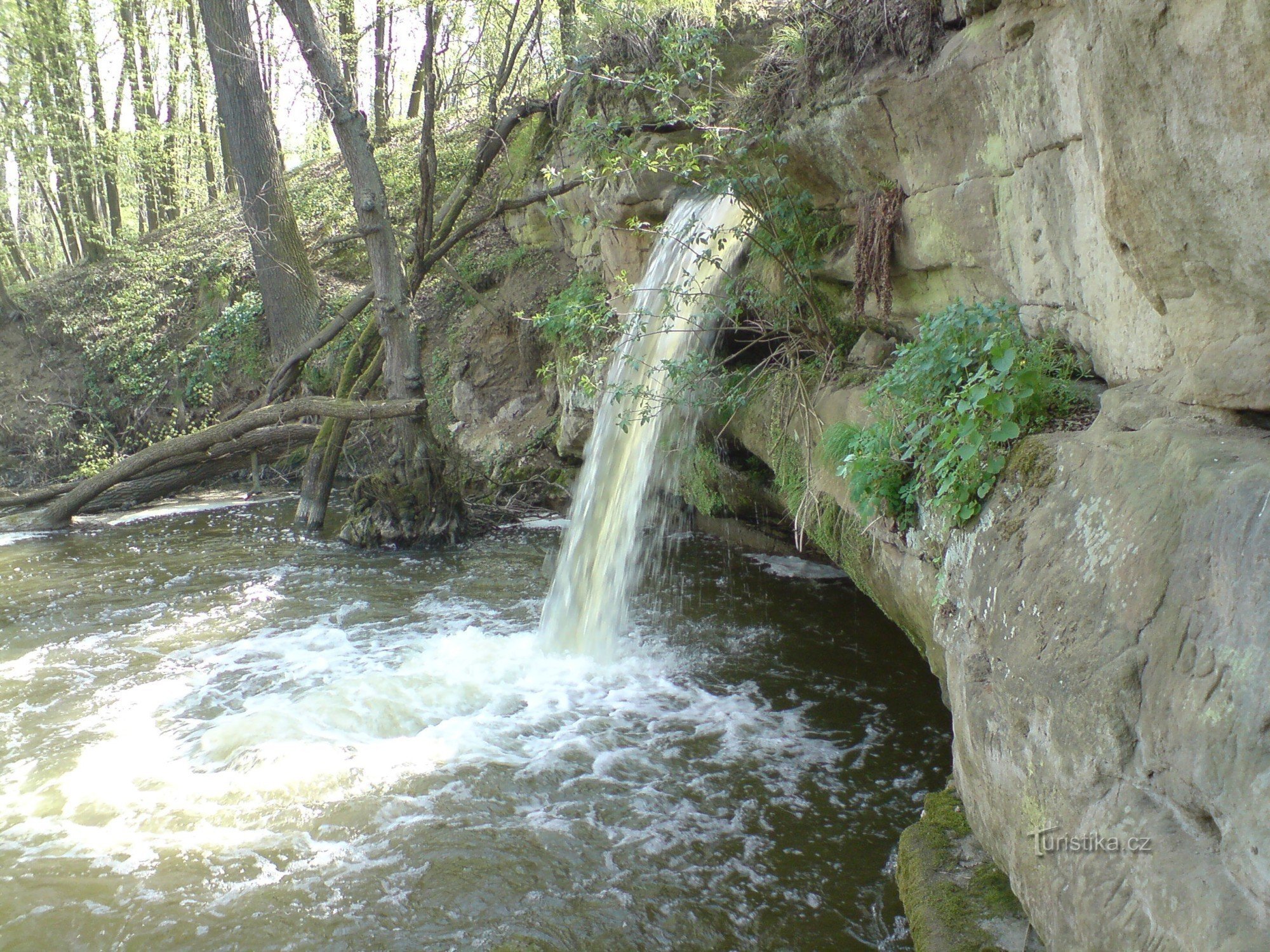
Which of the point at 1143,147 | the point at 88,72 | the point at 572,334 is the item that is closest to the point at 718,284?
the point at 572,334

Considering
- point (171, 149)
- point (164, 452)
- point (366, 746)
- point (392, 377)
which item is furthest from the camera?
point (171, 149)

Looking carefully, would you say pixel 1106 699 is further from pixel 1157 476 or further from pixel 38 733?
pixel 38 733

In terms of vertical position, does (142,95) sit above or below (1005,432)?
above

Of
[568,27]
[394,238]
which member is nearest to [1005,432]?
[394,238]

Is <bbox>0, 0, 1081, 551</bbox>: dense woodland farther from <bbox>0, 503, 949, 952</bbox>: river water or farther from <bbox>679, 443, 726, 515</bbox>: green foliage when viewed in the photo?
<bbox>0, 503, 949, 952</bbox>: river water

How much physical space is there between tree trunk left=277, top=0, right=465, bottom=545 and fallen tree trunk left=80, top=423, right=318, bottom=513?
211 cm

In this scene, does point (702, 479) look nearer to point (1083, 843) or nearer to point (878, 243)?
point (878, 243)

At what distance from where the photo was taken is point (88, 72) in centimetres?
1934

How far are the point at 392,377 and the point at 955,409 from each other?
7481 millimetres

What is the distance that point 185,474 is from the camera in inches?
464

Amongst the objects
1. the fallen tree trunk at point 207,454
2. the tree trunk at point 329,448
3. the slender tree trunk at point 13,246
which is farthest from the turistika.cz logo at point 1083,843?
the slender tree trunk at point 13,246

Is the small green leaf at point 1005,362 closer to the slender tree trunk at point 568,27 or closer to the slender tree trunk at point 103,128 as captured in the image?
the slender tree trunk at point 568,27

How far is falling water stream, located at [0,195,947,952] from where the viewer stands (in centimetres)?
359

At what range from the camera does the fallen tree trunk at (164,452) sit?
1045cm
